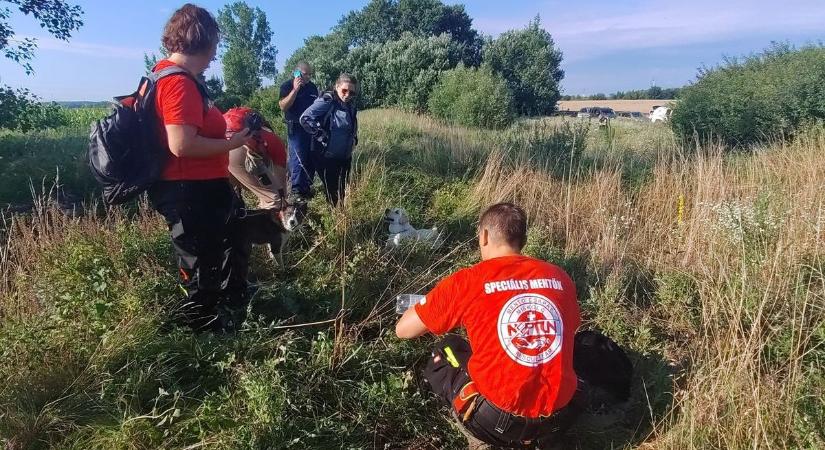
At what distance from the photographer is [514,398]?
2.24 metres

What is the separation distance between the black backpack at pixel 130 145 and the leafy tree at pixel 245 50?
4909 cm

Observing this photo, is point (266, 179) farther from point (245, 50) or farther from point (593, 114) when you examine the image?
point (245, 50)

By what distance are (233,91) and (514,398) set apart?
51.6 m

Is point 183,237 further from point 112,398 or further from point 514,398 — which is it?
point 514,398

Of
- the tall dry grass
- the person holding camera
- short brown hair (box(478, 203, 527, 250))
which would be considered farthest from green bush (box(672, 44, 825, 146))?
short brown hair (box(478, 203, 527, 250))

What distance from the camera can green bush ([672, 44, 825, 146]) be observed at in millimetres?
8922

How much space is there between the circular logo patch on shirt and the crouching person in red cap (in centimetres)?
209

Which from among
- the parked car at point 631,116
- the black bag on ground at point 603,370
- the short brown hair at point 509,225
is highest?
the parked car at point 631,116

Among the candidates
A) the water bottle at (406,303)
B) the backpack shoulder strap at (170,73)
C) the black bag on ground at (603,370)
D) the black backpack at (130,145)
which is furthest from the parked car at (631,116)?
the black backpack at (130,145)

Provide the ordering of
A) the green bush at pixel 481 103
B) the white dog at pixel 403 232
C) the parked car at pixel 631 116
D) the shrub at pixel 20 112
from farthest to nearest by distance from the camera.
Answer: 1. the parked car at pixel 631 116
2. the green bush at pixel 481 103
3. the shrub at pixel 20 112
4. the white dog at pixel 403 232

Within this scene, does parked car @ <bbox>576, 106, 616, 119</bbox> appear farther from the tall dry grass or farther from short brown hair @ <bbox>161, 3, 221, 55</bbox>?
short brown hair @ <bbox>161, 3, 221, 55</bbox>

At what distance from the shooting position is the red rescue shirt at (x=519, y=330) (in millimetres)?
2238

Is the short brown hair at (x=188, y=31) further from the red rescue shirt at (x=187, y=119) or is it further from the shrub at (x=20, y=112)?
the shrub at (x=20, y=112)

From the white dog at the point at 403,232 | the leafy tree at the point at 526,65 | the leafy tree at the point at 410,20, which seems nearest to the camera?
the white dog at the point at 403,232
